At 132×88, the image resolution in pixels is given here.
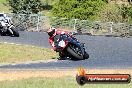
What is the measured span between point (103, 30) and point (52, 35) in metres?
14.7

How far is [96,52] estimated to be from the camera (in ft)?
82.0

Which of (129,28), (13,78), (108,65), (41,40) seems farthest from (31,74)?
(129,28)

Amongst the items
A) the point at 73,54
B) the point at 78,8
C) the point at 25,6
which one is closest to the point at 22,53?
the point at 73,54

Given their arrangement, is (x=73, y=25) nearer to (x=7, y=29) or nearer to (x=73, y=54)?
(x=7, y=29)

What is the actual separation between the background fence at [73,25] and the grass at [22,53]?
408 inches

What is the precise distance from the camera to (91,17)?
38.9 metres

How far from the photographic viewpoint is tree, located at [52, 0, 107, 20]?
39656 mm

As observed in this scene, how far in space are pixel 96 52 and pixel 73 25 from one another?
12143mm

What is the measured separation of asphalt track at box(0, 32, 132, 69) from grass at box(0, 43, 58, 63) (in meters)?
1.67

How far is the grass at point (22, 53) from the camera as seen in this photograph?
2256 cm

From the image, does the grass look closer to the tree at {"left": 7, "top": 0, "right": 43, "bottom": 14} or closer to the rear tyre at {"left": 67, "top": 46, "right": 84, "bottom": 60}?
the rear tyre at {"left": 67, "top": 46, "right": 84, "bottom": 60}

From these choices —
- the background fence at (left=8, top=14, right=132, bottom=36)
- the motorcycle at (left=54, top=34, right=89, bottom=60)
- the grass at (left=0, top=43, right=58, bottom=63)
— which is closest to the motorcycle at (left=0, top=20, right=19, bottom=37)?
the grass at (left=0, top=43, right=58, bottom=63)

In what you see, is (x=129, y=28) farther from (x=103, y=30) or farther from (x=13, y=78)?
(x=13, y=78)

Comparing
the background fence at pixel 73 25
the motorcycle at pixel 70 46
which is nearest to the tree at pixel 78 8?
the background fence at pixel 73 25
